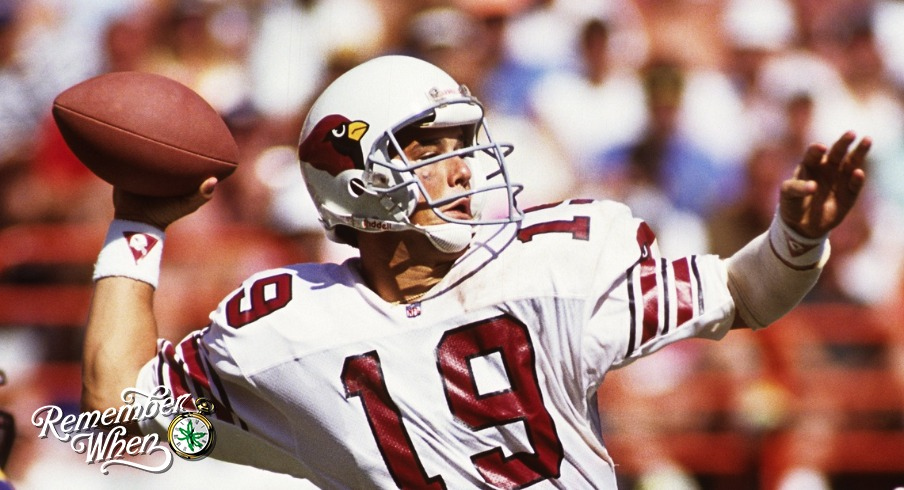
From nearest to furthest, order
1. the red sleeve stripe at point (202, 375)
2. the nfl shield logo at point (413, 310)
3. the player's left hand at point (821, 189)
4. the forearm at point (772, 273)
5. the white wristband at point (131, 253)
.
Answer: the player's left hand at point (821, 189), the forearm at point (772, 273), the nfl shield logo at point (413, 310), the red sleeve stripe at point (202, 375), the white wristband at point (131, 253)

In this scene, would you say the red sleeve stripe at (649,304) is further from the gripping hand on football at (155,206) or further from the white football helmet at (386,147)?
the gripping hand on football at (155,206)

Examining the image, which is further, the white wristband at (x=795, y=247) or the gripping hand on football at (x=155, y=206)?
the gripping hand on football at (x=155, y=206)

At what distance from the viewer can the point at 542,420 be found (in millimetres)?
2412

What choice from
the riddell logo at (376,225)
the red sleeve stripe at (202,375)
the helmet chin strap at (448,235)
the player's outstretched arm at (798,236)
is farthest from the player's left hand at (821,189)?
the red sleeve stripe at (202,375)

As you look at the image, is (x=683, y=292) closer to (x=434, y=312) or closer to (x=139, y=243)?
(x=434, y=312)

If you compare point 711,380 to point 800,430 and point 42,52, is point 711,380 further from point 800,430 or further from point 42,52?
point 42,52

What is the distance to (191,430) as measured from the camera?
8.63 ft

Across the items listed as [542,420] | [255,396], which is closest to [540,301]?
[542,420]

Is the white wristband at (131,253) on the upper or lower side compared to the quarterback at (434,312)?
upper

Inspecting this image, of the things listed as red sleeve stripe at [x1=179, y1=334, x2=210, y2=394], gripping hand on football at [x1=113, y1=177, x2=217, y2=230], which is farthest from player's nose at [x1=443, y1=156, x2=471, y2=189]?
red sleeve stripe at [x1=179, y1=334, x2=210, y2=394]

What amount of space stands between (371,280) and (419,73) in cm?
47

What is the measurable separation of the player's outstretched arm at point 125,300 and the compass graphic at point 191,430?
136 millimetres

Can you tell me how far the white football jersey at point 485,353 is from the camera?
2408 millimetres

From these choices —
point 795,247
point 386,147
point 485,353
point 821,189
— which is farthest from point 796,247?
point 386,147
